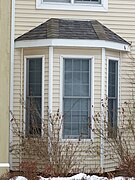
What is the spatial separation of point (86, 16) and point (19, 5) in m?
1.86

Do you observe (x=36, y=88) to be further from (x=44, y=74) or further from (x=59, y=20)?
(x=59, y=20)

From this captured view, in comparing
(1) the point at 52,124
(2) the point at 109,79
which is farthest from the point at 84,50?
(1) the point at 52,124

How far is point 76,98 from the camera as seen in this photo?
12.7 meters

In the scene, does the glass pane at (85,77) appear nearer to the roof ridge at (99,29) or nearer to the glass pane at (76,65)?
the glass pane at (76,65)

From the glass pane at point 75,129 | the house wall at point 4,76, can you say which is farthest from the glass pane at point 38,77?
the house wall at point 4,76

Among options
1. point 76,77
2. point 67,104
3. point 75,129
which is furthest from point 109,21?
point 75,129

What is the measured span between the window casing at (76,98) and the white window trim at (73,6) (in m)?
1.68

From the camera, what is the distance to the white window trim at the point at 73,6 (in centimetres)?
1348

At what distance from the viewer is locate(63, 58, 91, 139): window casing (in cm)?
1266

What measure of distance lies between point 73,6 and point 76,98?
267 centimetres

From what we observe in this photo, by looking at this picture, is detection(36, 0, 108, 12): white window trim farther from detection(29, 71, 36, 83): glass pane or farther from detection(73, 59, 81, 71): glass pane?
detection(29, 71, 36, 83): glass pane

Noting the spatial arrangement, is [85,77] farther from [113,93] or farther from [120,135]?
[120,135]

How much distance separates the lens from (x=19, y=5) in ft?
43.9

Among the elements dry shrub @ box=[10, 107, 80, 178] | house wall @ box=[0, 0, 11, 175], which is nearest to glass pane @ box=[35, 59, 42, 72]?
dry shrub @ box=[10, 107, 80, 178]
